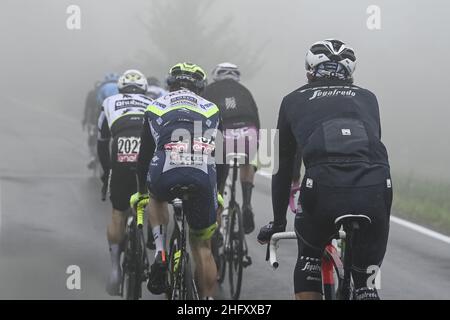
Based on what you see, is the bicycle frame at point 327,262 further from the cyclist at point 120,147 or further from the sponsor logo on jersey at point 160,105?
the cyclist at point 120,147

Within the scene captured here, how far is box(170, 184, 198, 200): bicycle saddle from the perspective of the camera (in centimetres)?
564

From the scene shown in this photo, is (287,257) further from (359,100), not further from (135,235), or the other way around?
(359,100)

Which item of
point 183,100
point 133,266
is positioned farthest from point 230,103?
point 183,100

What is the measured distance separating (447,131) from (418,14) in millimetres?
29250

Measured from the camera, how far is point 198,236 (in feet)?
19.6

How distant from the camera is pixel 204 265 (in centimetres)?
598

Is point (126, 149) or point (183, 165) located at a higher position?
point (126, 149)

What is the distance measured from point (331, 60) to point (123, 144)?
3.22 meters

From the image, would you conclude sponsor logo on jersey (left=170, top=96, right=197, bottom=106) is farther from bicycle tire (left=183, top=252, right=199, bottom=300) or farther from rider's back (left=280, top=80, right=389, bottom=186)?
rider's back (left=280, top=80, right=389, bottom=186)

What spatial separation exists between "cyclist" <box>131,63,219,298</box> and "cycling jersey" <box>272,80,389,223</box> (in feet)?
4.02

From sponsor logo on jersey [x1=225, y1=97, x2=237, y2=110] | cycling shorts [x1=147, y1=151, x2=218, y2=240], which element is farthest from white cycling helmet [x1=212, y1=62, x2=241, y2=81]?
cycling shorts [x1=147, y1=151, x2=218, y2=240]

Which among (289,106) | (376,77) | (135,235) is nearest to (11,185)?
(135,235)

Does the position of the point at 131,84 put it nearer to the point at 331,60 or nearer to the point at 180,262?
the point at 180,262

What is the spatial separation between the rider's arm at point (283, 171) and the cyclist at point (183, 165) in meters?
1.25
